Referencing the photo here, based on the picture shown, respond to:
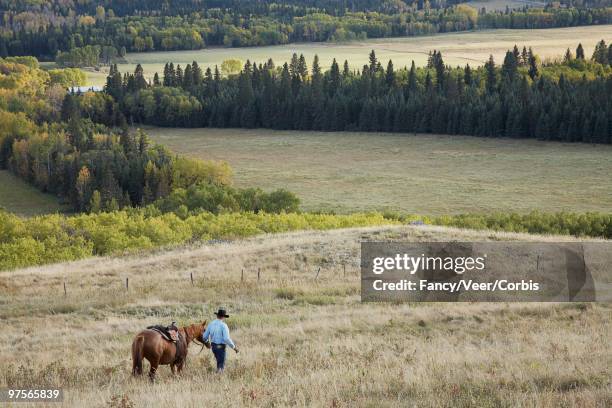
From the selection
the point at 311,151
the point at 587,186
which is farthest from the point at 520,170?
the point at 311,151

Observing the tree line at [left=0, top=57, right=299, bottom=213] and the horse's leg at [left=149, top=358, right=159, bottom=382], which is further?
the tree line at [left=0, top=57, right=299, bottom=213]

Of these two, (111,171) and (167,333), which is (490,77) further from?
(167,333)

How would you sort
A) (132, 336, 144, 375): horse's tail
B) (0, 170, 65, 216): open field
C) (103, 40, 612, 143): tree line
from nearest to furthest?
(132, 336, 144, 375): horse's tail → (0, 170, 65, 216): open field → (103, 40, 612, 143): tree line

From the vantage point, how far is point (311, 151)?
431ft

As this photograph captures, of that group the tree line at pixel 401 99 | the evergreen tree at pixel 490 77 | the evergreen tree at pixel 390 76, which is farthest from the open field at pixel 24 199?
the evergreen tree at pixel 490 77

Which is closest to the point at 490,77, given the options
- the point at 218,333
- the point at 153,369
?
the point at 218,333

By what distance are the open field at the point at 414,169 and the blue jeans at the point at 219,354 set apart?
68.5 metres

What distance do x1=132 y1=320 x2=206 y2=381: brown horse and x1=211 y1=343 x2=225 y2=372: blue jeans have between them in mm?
524

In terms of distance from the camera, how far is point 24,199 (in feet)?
368

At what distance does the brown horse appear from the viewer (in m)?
17.2

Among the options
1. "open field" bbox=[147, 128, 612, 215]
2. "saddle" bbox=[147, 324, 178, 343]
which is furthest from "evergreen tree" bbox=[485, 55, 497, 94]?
"saddle" bbox=[147, 324, 178, 343]

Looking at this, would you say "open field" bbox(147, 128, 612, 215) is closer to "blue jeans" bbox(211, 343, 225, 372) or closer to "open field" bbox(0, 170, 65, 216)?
"open field" bbox(0, 170, 65, 216)

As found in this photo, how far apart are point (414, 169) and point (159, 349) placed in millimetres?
98458

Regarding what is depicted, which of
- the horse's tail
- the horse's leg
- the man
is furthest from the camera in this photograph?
the man
